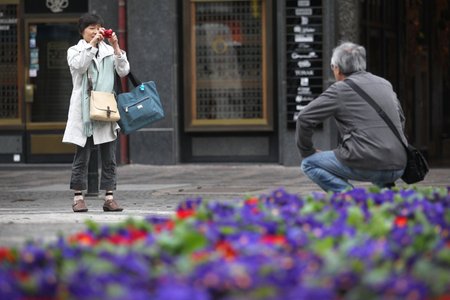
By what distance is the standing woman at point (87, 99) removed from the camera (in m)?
10.6

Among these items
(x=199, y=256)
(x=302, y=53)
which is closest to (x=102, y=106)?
(x=199, y=256)

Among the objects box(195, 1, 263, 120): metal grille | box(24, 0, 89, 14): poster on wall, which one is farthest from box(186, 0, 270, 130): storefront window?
box(24, 0, 89, 14): poster on wall

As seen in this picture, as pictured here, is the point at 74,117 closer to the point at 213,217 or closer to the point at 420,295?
the point at 213,217

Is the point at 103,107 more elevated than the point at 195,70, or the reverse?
the point at 195,70

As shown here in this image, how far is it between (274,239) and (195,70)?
46.7 feet

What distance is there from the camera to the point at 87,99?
35.1 ft

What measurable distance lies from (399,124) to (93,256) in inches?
184

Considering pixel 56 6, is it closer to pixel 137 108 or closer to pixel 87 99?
pixel 137 108

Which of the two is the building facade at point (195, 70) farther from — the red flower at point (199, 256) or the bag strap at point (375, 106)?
the red flower at point (199, 256)

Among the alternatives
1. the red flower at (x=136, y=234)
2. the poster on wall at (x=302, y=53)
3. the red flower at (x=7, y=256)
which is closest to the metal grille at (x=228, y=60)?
the poster on wall at (x=302, y=53)

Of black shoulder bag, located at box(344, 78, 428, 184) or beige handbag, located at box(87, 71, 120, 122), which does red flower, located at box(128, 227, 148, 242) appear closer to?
black shoulder bag, located at box(344, 78, 428, 184)

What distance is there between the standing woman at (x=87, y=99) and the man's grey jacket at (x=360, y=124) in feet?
8.11

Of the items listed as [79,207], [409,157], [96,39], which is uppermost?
[96,39]

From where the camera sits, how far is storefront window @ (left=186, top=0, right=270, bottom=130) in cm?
1883
